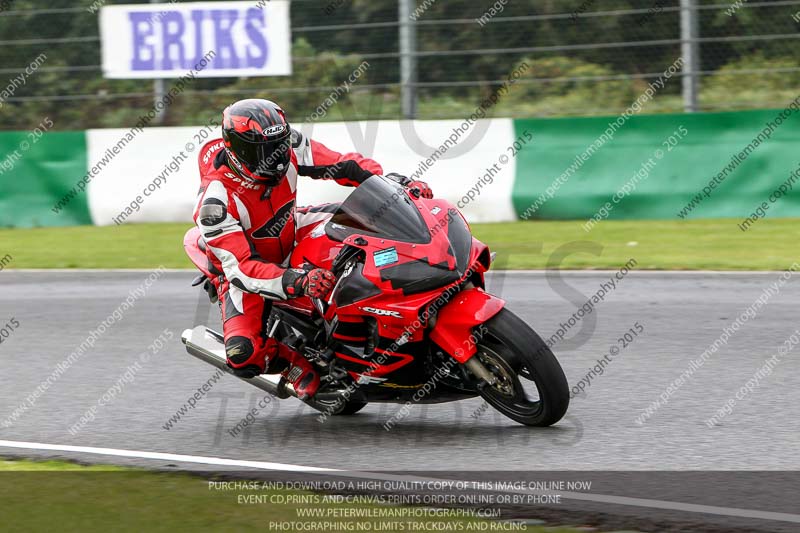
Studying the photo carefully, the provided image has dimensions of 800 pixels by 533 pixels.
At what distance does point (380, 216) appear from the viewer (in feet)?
20.1

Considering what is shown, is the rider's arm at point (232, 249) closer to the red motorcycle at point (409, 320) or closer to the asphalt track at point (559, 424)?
the red motorcycle at point (409, 320)

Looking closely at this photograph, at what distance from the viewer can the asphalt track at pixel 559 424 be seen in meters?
5.67

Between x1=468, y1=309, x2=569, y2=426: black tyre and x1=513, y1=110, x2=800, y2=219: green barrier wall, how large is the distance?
7878 millimetres

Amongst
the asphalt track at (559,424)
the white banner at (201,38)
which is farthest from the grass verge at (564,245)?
the white banner at (201,38)

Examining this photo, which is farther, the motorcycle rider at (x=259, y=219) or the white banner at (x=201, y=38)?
the white banner at (x=201, y=38)

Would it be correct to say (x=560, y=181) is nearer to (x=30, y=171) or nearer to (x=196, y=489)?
(x=30, y=171)

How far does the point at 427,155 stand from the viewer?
14.2 metres

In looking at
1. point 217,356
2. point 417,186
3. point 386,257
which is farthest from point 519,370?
point 217,356

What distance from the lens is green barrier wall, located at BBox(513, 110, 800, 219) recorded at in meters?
13.3

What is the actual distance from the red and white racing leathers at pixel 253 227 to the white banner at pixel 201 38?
8.76m

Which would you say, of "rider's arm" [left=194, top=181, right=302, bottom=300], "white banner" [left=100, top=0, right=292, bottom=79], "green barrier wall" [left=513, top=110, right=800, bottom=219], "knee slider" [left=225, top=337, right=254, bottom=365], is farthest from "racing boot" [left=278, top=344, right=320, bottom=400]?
"white banner" [left=100, top=0, right=292, bottom=79]

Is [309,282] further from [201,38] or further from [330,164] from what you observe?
[201,38]

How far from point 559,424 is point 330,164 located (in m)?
1.96

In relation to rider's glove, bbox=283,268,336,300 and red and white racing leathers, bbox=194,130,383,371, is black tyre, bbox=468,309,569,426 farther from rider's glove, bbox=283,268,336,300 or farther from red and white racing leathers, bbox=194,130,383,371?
red and white racing leathers, bbox=194,130,383,371
